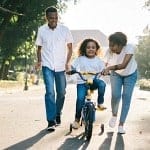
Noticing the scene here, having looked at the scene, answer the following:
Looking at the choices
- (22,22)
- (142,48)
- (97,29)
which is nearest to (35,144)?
(22,22)

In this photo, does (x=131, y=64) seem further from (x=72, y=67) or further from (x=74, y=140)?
(x=74, y=140)

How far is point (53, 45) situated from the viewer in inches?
428

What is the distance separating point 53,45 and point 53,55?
178mm

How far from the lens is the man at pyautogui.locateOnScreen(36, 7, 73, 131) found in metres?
10.7

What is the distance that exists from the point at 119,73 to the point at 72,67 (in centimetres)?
91

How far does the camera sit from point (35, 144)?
8.76m

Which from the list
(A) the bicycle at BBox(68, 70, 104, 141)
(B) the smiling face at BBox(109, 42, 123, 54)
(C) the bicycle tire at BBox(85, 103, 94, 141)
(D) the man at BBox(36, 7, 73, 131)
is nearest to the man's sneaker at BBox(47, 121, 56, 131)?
(D) the man at BBox(36, 7, 73, 131)

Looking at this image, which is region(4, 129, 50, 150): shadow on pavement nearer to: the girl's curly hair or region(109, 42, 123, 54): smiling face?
the girl's curly hair

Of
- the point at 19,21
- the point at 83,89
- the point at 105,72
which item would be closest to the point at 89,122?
the point at 83,89

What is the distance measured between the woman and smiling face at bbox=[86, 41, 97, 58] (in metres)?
0.28

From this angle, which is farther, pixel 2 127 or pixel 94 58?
pixel 2 127

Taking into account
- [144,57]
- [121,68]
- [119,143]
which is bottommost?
[119,143]

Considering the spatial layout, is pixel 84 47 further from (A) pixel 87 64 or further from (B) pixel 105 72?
(B) pixel 105 72

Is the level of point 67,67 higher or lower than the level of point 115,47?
lower
